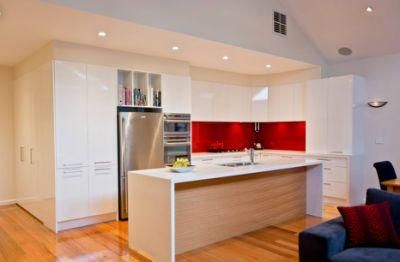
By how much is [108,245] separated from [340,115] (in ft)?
14.8

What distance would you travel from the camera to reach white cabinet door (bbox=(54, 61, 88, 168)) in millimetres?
4418

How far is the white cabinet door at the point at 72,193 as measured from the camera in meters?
4.46

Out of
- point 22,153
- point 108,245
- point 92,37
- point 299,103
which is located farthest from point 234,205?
point 22,153

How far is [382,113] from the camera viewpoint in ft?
19.1

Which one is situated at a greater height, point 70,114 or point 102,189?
point 70,114

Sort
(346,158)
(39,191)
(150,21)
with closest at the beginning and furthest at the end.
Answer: (150,21)
(39,191)
(346,158)

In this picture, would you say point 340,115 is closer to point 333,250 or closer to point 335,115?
point 335,115

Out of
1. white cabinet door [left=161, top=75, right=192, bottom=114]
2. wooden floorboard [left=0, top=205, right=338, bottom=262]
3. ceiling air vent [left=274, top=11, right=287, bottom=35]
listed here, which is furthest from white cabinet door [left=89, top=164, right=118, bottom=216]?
ceiling air vent [left=274, top=11, right=287, bottom=35]

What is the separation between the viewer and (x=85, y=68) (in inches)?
183

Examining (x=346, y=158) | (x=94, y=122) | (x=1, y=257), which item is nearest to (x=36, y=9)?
(x=94, y=122)

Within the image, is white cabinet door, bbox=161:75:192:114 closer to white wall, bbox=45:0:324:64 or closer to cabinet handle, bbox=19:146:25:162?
white wall, bbox=45:0:324:64

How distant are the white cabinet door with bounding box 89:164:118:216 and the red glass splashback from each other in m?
2.32

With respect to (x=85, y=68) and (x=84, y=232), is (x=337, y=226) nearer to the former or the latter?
(x=84, y=232)

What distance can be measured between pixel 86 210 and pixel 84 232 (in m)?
0.35
